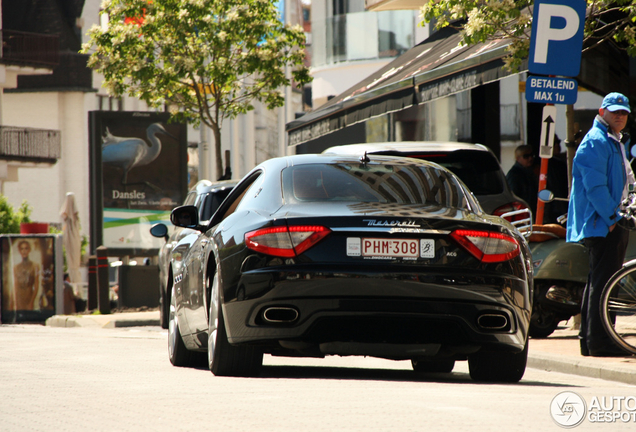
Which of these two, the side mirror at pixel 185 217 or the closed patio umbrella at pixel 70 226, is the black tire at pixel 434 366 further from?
the closed patio umbrella at pixel 70 226

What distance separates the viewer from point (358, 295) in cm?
653

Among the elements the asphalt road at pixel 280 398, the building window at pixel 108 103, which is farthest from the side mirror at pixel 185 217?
the building window at pixel 108 103

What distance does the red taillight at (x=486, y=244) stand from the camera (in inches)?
262

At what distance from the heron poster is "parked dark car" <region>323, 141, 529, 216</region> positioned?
1320 centimetres

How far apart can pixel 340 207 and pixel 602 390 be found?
6.32 ft

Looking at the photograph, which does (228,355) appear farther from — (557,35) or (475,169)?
(557,35)

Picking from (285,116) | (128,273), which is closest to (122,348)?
(128,273)

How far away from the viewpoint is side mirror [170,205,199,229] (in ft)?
26.8

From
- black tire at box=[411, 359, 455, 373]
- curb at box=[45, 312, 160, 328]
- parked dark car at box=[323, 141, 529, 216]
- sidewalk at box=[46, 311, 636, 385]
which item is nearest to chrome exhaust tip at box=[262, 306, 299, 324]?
black tire at box=[411, 359, 455, 373]

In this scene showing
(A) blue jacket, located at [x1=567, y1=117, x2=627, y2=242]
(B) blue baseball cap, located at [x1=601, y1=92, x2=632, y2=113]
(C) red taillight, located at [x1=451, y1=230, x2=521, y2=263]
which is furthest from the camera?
(B) blue baseball cap, located at [x1=601, y1=92, x2=632, y2=113]

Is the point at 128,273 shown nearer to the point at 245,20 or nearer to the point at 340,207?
the point at 245,20

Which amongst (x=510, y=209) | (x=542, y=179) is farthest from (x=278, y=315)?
(x=542, y=179)

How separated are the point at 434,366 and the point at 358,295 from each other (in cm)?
224

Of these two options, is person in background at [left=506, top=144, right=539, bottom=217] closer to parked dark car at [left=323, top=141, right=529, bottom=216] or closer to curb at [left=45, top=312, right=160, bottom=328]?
parked dark car at [left=323, top=141, right=529, bottom=216]
